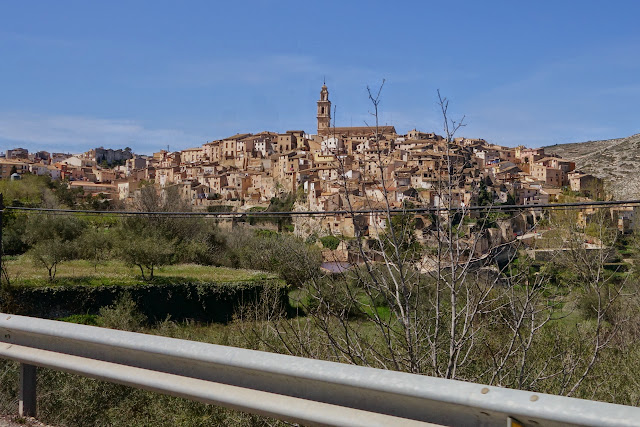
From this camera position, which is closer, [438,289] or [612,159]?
[438,289]

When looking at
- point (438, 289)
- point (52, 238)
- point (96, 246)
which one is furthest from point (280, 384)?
point (96, 246)

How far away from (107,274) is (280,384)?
23.6 metres

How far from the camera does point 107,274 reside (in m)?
23.5

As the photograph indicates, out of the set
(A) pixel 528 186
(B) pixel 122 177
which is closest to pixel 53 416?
(A) pixel 528 186

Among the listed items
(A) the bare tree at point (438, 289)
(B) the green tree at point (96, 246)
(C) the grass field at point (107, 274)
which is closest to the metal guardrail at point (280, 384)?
(A) the bare tree at point (438, 289)

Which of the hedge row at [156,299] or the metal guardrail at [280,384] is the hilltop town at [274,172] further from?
the metal guardrail at [280,384]

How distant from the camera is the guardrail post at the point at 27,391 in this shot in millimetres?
2197

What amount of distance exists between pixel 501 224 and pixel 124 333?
3.29 meters

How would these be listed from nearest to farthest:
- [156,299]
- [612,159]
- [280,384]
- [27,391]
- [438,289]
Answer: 1. [280,384]
2. [27,391]
3. [438,289]
4. [156,299]
5. [612,159]

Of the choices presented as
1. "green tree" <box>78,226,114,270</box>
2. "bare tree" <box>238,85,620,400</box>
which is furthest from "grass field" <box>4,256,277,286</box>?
"bare tree" <box>238,85,620,400</box>

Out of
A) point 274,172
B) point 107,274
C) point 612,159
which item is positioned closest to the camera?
point 107,274

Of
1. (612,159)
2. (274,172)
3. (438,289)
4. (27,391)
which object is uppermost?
(612,159)

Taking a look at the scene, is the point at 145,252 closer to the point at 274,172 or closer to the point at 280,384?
the point at 280,384

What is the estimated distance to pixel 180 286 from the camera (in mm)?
21891
